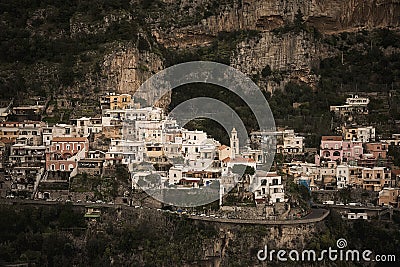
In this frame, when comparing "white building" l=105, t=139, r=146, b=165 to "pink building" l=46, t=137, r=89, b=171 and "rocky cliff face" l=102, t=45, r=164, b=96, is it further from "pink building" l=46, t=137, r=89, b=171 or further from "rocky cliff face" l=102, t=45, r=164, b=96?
"rocky cliff face" l=102, t=45, r=164, b=96

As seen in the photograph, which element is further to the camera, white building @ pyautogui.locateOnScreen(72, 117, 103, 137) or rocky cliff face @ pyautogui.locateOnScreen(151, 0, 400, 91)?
rocky cliff face @ pyautogui.locateOnScreen(151, 0, 400, 91)

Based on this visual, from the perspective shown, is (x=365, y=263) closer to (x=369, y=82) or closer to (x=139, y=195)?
(x=139, y=195)

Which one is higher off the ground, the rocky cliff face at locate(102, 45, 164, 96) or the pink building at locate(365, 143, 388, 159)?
the rocky cliff face at locate(102, 45, 164, 96)

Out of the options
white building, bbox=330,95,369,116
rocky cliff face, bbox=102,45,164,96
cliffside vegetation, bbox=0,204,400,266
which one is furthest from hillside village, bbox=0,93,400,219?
white building, bbox=330,95,369,116

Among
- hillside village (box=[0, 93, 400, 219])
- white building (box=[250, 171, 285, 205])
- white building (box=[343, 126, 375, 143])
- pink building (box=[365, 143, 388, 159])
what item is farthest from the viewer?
white building (box=[343, 126, 375, 143])

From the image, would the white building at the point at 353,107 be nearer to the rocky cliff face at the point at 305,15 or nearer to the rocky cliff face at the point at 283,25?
the rocky cliff face at the point at 283,25

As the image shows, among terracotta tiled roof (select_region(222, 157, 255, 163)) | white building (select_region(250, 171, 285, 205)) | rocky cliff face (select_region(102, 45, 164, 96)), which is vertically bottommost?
white building (select_region(250, 171, 285, 205))

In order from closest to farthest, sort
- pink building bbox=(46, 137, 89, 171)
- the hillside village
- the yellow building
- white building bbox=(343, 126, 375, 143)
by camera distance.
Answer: the hillside village, pink building bbox=(46, 137, 89, 171), the yellow building, white building bbox=(343, 126, 375, 143)

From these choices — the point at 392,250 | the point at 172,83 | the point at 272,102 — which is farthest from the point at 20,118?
the point at 392,250

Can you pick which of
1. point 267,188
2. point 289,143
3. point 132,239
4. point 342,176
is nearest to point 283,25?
point 289,143
